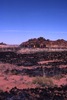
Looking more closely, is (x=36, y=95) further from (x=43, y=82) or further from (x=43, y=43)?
(x=43, y=43)

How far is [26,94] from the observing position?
13805mm

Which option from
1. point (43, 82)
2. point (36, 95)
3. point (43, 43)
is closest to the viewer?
point (36, 95)

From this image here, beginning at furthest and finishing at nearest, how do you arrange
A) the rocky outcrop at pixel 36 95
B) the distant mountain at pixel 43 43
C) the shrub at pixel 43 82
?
the distant mountain at pixel 43 43
the shrub at pixel 43 82
the rocky outcrop at pixel 36 95

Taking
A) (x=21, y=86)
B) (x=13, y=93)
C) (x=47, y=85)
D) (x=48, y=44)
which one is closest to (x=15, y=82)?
(x=21, y=86)

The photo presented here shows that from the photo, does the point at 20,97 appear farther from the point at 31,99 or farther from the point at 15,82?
the point at 15,82

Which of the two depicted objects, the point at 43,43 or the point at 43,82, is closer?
the point at 43,82

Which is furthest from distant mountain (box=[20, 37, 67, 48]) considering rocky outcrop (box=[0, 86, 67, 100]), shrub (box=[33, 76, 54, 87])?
rocky outcrop (box=[0, 86, 67, 100])

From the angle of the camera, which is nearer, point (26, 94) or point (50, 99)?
point (50, 99)

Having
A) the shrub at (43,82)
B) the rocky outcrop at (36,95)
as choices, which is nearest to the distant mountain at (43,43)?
the shrub at (43,82)

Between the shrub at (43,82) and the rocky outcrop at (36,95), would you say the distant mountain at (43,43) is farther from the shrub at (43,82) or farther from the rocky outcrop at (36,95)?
the rocky outcrop at (36,95)

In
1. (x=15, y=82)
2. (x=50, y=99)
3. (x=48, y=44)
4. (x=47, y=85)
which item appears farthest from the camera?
(x=48, y=44)

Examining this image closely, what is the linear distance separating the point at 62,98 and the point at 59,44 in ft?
203

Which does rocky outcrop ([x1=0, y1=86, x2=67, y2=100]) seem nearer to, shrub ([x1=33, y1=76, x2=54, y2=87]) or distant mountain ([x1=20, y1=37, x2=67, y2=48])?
shrub ([x1=33, y1=76, x2=54, y2=87])

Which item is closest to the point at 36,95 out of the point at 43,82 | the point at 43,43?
the point at 43,82
